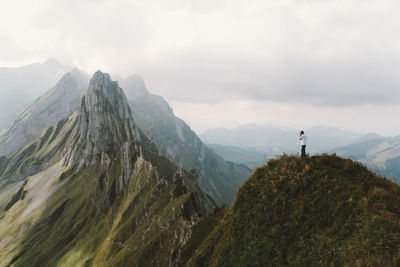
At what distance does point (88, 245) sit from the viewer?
101375mm

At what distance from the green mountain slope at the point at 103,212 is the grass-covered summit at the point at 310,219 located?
64.3 ft

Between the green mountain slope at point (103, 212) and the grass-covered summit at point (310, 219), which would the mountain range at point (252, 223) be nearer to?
the grass-covered summit at point (310, 219)

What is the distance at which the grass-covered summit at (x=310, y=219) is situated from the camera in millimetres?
13939

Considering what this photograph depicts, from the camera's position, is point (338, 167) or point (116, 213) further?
point (116, 213)

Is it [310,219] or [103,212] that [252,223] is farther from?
[103,212]

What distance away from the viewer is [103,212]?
376 ft

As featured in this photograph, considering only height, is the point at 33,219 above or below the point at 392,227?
below

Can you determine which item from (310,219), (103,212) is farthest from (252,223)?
(103,212)

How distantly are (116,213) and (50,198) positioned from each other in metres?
97.1

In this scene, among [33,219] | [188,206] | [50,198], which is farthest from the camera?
[50,198]

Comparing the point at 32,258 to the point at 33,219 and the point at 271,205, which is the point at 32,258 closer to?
the point at 33,219

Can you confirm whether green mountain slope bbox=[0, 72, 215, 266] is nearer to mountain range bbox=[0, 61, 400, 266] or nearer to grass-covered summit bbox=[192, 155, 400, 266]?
mountain range bbox=[0, 61, 400, 266]

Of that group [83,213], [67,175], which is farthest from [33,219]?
[83,213]

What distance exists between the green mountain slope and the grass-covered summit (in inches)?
772
